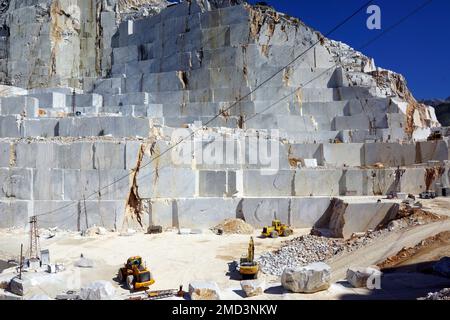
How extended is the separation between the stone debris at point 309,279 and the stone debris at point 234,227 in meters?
8.46

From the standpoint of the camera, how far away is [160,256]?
13.4m

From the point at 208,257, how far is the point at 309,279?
227 inches

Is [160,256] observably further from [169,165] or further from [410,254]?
[410,254]

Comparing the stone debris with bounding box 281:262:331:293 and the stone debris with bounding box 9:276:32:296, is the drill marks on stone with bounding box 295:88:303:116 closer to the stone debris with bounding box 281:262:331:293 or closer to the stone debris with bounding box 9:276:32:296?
the stone debris with bounding box 281:262:331:293

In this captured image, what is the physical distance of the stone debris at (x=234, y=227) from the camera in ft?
54.7

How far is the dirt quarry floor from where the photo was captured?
8141mm

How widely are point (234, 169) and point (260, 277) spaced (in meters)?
8.22

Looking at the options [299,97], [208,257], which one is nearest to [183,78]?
[299,97]

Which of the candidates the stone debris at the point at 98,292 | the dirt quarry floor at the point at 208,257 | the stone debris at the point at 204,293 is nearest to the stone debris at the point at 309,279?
the dirt quarry floor at the point at 208,257

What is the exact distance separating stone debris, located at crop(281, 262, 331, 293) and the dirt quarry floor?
0.13 m

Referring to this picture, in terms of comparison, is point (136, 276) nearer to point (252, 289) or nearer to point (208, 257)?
point (252, 289)

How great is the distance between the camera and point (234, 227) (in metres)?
16.8

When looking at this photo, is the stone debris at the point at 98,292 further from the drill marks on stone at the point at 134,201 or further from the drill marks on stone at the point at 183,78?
the drill marks on stone at the point at 183,78
